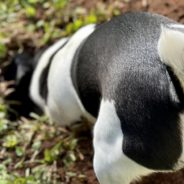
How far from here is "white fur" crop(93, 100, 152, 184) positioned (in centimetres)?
266

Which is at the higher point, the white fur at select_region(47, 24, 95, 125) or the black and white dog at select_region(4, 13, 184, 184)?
the black and white dog at select_region(4, 13, 184, 184)

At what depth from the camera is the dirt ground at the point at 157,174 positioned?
326 centimetres

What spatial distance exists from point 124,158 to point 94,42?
0.74 m

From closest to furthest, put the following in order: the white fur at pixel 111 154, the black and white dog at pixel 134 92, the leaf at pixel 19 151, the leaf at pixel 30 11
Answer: the black and white dog at pixel 134 92 → the white fur at pixel 111 154 → the leaf at pixel 19 151 → the leaf at pixel 30 11

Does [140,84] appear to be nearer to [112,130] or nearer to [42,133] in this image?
[112,130]

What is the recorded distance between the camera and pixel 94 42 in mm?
3160

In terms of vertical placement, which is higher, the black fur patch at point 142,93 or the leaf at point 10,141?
the black fur patch at point 142,93

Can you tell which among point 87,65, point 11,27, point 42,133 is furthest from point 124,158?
point 11,27

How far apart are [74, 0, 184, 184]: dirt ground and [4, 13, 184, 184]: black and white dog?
360 mm

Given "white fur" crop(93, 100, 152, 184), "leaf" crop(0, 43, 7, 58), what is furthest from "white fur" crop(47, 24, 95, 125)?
"leaf" crop(0, 43, 7, 58)

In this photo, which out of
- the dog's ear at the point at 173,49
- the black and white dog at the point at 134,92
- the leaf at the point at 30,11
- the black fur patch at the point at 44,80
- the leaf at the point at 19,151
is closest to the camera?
the dog's ear at the point at 173,49

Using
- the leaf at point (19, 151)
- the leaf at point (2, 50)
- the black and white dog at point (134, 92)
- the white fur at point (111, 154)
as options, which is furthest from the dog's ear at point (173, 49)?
the leaf at point (2, 50)

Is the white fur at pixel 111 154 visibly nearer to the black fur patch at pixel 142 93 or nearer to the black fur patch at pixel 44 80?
the black fur patch at pixel 142 93

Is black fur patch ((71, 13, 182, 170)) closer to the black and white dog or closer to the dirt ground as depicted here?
the black and white dog
